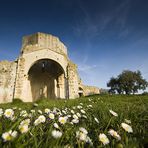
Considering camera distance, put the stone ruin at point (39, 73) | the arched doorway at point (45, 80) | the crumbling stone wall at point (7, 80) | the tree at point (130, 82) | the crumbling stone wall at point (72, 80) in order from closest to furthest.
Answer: the crumbling stone wall at point (7, 80), the stone ruin at point (39, 73), the crumbling stone wall at point (72, 80), the arched doorway at point (45, 80), the tree at point (130, 82)

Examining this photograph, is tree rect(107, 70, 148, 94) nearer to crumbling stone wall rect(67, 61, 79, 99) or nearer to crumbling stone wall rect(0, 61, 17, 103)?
crumbling stone wall rect(67, 61, 79, 99)

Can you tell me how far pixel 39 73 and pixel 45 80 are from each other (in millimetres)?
1473

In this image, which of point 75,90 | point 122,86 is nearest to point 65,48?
point 75,90

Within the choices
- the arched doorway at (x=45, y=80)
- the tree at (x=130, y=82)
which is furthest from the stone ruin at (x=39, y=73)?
the tree at (x=130, y=82)

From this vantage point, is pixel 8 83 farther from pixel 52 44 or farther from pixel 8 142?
pixel 8 142

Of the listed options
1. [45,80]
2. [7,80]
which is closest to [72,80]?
[45,80]

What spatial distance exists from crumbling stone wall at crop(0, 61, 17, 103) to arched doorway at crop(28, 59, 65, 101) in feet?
16.1

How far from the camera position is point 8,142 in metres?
0.86

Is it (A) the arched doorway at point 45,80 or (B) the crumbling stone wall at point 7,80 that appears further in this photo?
(A) the arched doorway at point 45,80

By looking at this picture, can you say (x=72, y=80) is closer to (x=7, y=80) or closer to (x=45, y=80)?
(x=45, y=80)

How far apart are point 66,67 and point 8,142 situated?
1922 centimetres

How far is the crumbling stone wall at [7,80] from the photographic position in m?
16.3

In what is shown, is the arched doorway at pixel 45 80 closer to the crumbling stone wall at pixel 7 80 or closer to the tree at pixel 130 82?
the crumbling stone wall at pixel 7 80

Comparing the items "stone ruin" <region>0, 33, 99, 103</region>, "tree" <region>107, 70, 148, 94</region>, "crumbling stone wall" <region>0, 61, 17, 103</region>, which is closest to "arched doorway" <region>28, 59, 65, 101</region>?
"stone ruin" <region>0, 33, 99, 103</region>
